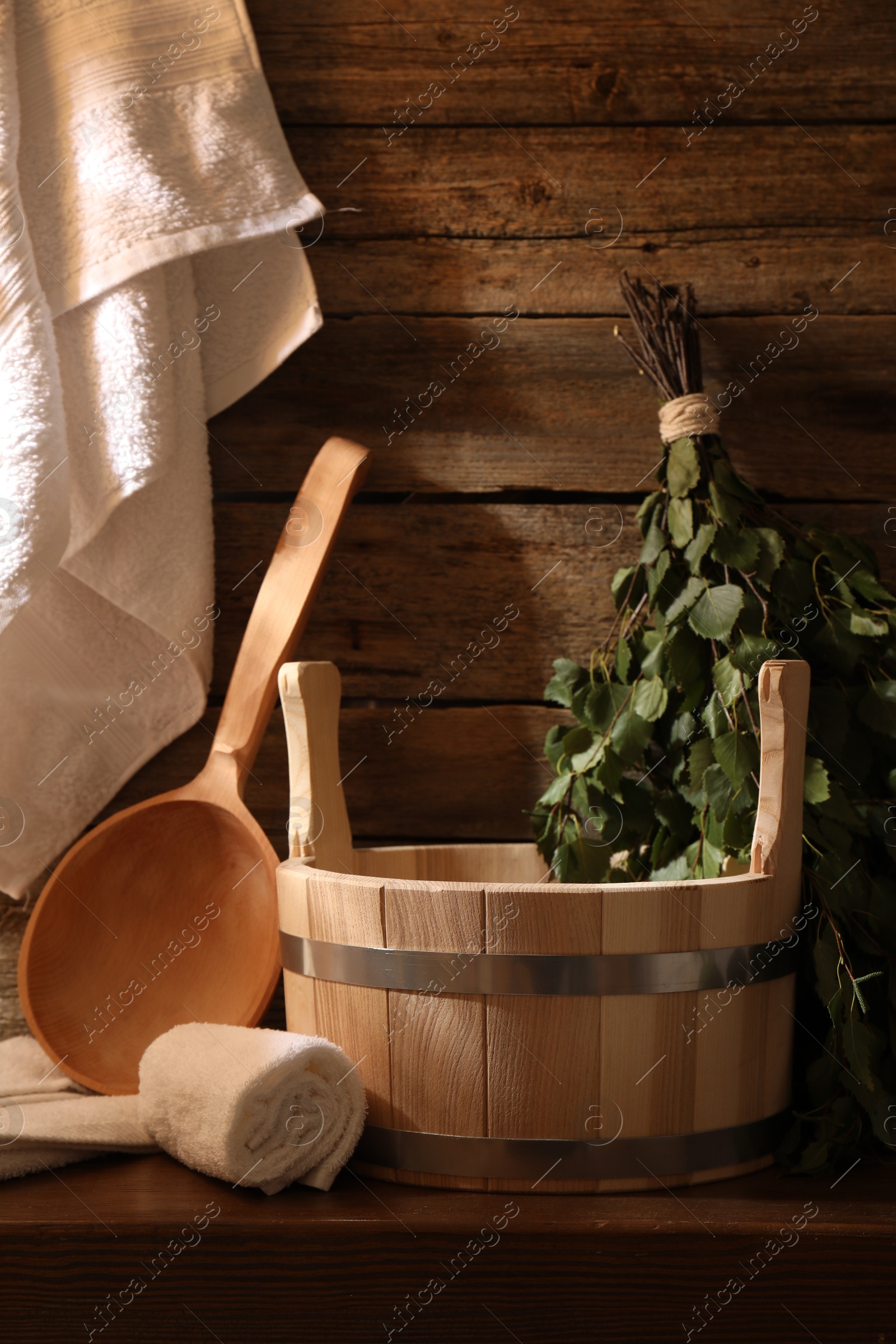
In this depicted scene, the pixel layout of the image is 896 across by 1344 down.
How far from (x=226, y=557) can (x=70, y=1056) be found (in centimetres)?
55

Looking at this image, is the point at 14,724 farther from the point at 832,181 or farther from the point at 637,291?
the point at 832,181

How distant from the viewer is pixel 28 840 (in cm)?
110

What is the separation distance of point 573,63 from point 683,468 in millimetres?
507

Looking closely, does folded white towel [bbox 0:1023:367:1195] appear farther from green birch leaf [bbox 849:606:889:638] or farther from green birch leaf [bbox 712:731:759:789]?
green birch leaf [bbox 849:606:889:638]

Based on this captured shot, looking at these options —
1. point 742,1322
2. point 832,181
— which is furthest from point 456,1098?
point 832,181

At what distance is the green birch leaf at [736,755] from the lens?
2.89 ft

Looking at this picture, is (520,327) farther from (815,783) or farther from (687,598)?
(815,783)

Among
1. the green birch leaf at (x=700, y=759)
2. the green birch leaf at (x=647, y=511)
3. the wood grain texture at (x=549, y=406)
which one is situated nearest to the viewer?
the green birch leaf at (x=700, y=759)

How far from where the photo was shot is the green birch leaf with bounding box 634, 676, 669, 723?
3.22 ft

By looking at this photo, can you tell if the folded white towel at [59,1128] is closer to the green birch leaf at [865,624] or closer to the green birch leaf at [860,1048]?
the green birch leaf at [860,1048]

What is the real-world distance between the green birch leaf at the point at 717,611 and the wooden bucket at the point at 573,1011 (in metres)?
0.12

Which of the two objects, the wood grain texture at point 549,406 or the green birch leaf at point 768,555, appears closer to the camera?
the green birch leaf at point 768,555

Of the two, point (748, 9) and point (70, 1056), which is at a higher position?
point (748, 9)

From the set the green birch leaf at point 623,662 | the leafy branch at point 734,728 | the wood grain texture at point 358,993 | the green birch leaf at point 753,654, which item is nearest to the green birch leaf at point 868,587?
the leafy branch at point 734,728
